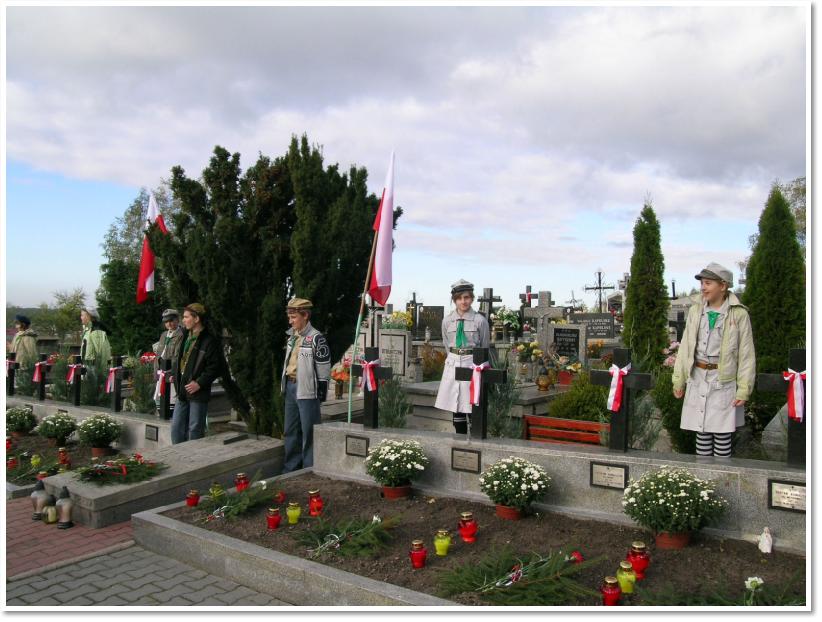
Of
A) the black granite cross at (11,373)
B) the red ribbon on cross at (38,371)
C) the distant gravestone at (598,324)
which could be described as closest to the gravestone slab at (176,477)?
the red ribbon on cross at (38,371)

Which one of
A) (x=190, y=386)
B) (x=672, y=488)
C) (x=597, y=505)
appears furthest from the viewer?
(x=190, y=386)

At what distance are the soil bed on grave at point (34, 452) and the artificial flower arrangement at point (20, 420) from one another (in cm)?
12

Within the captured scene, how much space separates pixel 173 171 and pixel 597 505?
6.06m

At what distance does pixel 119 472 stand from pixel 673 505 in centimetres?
469

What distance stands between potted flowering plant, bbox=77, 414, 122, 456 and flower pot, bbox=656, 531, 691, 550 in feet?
20.2

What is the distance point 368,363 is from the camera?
603 centimetres

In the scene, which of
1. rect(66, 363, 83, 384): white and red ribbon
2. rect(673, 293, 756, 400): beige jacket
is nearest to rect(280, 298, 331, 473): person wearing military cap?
rect(673, 293, 756, 400): beige jacket

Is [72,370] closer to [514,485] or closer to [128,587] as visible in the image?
[128,587]

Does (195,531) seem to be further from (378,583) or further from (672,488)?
(672,488)

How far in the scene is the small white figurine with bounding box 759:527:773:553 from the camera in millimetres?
3934

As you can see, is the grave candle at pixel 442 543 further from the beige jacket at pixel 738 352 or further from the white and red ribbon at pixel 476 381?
the beige jacket at pixel 738 352

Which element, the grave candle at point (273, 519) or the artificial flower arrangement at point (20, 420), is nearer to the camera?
the grave candle at point (273, 519)

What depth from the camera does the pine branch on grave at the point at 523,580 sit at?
3514 millimetres

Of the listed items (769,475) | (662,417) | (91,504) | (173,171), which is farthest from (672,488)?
(173,171)
